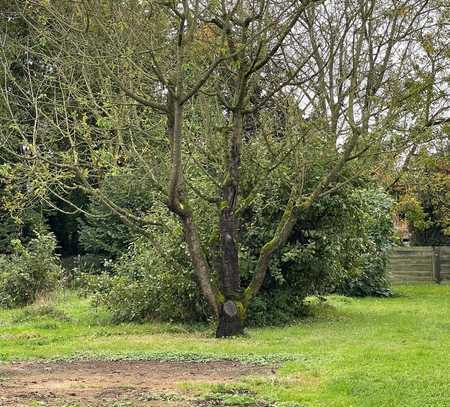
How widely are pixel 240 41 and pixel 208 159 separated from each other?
3091 mm

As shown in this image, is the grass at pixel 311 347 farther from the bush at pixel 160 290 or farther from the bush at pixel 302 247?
the bush at pixel 302 247

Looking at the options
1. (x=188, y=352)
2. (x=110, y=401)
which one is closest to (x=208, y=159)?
(x=188, y=352)

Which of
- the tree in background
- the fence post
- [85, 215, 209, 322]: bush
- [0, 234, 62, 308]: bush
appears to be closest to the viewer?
the tree in background

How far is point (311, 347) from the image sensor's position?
10.5 meters

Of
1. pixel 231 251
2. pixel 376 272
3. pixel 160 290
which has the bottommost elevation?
pixel 160 290

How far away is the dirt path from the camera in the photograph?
6.86 meters

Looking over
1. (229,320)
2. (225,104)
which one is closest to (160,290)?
(229,320)

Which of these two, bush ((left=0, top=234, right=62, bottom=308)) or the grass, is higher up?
bush ((left=0, top=234, right=62, bottom=308))

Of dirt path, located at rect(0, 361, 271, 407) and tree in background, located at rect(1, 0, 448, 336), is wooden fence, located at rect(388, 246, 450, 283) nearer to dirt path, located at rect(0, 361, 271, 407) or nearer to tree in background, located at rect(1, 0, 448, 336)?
tree in background, located at rect(1, 0, 448, 336)

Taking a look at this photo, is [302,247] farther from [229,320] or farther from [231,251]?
[229,320]

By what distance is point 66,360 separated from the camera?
32.5 ft

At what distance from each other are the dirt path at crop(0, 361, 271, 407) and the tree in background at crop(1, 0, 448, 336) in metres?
3.22

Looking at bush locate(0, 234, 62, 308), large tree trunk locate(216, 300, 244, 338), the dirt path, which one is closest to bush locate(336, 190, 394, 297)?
bush locate(0, 234, 62, 308)

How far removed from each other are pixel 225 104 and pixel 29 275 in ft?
30.2
